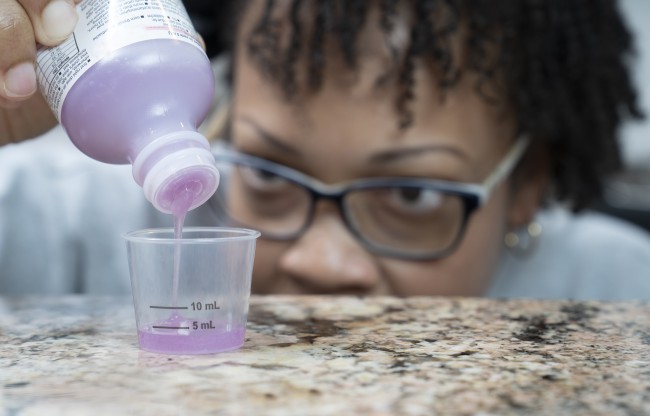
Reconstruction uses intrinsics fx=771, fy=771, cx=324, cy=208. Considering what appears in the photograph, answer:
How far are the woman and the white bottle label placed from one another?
0.61 metres

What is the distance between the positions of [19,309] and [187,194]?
0.31m

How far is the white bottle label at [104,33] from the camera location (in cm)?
62

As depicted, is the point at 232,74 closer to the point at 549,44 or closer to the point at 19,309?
the point at 549,44

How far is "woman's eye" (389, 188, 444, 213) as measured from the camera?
4.26ft

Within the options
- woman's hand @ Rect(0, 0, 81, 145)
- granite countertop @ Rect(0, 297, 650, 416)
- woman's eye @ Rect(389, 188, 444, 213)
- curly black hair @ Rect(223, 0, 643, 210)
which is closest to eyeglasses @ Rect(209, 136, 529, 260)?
woman's eye @ Rect(389, 188, 444, 213)

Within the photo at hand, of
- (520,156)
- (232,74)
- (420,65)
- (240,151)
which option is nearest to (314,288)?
(240,151)

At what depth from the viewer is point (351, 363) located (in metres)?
0.58

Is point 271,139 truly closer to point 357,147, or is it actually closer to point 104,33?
point 357,147

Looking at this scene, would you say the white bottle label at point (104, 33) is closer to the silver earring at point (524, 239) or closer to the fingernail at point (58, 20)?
the fingernail at point (58, 20)

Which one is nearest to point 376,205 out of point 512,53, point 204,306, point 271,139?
point 271,139

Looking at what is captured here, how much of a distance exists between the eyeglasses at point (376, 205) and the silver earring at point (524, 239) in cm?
32

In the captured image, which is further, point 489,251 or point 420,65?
point 489,251

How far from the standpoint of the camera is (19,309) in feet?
2.67

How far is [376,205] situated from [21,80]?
2.44 ft
